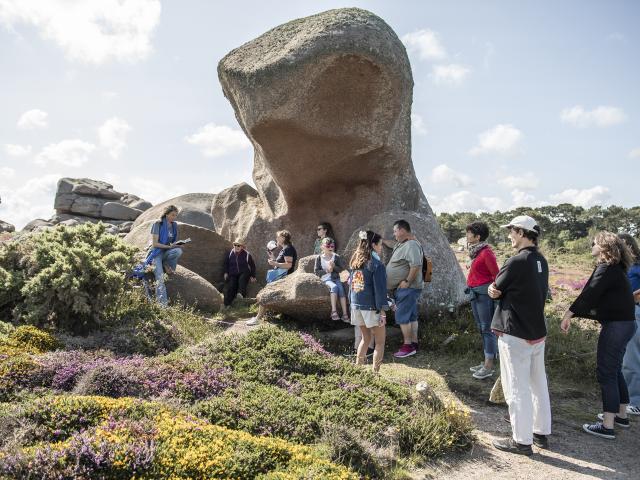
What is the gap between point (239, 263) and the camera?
1271cm

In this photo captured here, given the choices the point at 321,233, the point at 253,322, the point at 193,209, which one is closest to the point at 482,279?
the point at 321,233

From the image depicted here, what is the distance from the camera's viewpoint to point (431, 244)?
1068 centimetres

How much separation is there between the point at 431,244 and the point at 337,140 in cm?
285

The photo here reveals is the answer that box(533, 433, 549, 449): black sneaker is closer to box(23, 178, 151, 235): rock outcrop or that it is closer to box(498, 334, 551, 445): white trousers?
box(498, 334, 551, 445): white trousers

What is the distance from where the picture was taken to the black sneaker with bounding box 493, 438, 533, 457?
5395 mm

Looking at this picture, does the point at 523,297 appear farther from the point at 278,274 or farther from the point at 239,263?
the point at 239,263

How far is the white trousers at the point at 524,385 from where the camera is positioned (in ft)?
17.5

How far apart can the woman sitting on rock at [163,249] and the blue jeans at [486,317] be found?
5703 millimetres

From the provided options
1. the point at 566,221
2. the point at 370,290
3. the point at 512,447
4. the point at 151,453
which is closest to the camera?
the point at 151,453

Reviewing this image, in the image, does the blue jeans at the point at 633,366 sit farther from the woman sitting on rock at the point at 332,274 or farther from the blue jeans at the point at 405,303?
the woman sitting on rock at the point at 332,274

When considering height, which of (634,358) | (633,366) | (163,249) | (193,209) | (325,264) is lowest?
(633,366)

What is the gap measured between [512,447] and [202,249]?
9326 mm

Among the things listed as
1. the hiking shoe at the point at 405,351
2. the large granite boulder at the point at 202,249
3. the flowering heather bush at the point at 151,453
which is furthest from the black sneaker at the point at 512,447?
the large granite boulder at the point at 202,249

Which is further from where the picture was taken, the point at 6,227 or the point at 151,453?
the point at 6,227
